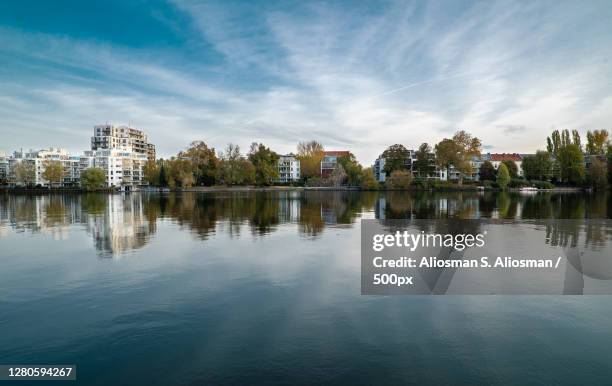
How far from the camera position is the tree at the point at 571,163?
118606 millimetres

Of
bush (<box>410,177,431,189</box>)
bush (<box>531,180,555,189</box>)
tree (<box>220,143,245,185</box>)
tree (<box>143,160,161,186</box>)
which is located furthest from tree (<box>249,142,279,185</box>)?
bush (<box>531,180,555,189</box>)

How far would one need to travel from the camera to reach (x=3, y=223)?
1308 inches

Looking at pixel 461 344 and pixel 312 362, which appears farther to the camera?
pixel 461 344

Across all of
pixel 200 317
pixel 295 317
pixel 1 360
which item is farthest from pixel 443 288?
pixel 1 360

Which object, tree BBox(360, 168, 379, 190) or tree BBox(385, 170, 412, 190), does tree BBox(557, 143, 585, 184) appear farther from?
tree BBox(360, 168, 379, 190)

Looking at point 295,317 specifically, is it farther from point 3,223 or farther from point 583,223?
point 3,223

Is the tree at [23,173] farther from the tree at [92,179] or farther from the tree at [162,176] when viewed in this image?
the tree at [162,176]

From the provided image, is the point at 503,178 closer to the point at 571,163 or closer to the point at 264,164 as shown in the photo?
the point at 571,163

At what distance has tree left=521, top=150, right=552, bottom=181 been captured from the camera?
12662 centimetres

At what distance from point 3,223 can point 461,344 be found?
38.4 m

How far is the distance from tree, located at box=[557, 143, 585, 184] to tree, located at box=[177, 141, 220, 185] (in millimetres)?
113137

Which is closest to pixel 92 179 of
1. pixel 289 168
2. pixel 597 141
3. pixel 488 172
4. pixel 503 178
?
pixel 289 168

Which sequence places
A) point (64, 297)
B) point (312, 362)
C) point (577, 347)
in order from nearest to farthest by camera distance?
1. point (312, 362)
2. point (577, 347)
3. point (64, 297)

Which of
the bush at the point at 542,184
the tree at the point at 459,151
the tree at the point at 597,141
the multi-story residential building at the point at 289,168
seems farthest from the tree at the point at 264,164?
the tree at the point at 597,141
